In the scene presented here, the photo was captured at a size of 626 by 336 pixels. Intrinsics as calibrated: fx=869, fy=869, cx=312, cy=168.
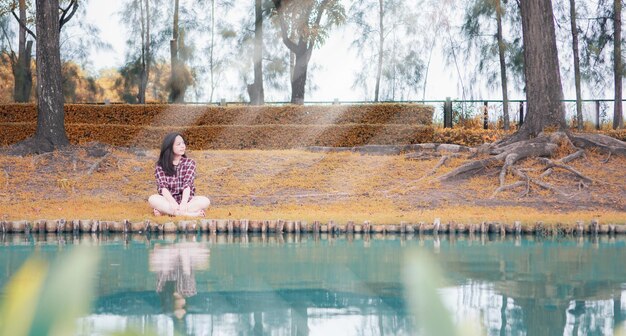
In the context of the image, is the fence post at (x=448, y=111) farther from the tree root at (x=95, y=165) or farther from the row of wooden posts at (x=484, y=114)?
the tree root at (x=95, y=165)

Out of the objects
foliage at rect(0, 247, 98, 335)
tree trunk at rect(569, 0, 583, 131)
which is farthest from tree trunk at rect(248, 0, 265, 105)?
foliage at rect(0, 247, 98, 335)

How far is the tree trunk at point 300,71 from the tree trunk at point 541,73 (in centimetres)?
771

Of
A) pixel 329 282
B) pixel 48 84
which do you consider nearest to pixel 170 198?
pixel 329 282

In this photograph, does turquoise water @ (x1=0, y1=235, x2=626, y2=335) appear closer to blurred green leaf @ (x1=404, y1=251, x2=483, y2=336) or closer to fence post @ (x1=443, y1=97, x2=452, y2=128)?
blurred green leaf @ (x1=404, y1=251, x2=483, y2=336)

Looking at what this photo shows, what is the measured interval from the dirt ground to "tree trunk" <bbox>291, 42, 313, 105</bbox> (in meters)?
5.93

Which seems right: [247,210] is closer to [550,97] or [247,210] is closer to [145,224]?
[145,224]

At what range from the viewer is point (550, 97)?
14.3 meters

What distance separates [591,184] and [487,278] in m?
6.65

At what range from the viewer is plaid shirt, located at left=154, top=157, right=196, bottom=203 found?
9.99m

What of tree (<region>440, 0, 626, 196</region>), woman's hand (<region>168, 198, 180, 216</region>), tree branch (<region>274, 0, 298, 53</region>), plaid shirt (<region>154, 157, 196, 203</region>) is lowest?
woman's hand (<region>168, 198, 180, 216</region>)

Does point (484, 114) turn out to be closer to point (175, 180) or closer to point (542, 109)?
point (542, 109)

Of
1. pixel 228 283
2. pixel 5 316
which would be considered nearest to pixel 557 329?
pixel 228 283

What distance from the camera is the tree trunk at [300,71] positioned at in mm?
21469

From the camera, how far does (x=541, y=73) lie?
1438cm
